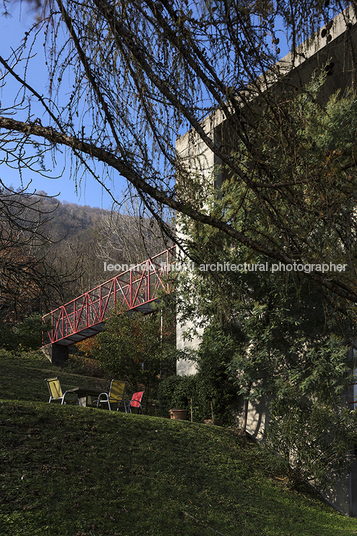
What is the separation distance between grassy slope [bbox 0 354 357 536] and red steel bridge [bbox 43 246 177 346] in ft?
16.1

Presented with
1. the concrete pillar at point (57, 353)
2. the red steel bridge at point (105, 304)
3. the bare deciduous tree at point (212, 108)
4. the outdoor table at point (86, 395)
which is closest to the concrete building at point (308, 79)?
the bare deciduous tree at point (212, 108)

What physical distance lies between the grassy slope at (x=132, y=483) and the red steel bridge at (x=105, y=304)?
16.1ft

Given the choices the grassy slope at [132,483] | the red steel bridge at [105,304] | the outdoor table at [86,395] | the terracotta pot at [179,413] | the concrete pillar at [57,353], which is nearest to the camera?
the grassy slope at [132,483]

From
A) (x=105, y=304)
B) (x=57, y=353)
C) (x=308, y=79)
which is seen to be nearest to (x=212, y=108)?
(x=308, y=79)

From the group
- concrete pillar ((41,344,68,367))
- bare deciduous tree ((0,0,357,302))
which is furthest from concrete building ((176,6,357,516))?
concrete pillar ((41,344,68,367))

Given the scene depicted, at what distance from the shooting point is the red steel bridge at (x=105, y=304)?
41.5 ft

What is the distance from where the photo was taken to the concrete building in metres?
2.14

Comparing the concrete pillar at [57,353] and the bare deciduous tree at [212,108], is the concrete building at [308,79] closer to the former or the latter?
the bare deciduous tree at [212,108]

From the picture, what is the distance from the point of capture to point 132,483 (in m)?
4.58

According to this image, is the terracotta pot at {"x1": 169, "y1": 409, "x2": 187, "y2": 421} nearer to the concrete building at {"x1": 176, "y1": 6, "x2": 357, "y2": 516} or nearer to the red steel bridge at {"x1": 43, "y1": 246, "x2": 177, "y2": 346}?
the concrete building at {"x1": 176, "y1": 6, "x2": 357, "y2": 516}

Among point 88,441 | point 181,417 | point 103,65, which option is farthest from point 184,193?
point 181,417

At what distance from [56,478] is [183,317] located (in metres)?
4.66

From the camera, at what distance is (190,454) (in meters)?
6.27

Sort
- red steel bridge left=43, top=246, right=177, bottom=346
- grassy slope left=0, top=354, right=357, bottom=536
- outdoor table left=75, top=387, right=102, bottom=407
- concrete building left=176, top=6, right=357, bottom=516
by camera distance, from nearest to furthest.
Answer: concrete building left=176, top=6, right=357, bottom=516
grassy slope left=0, top=354, right=357, bottom=536
outdoor table left=75, top=387, right=102, bottom=407
red steel bridge left=43, top=246, right=177, bottom=346
